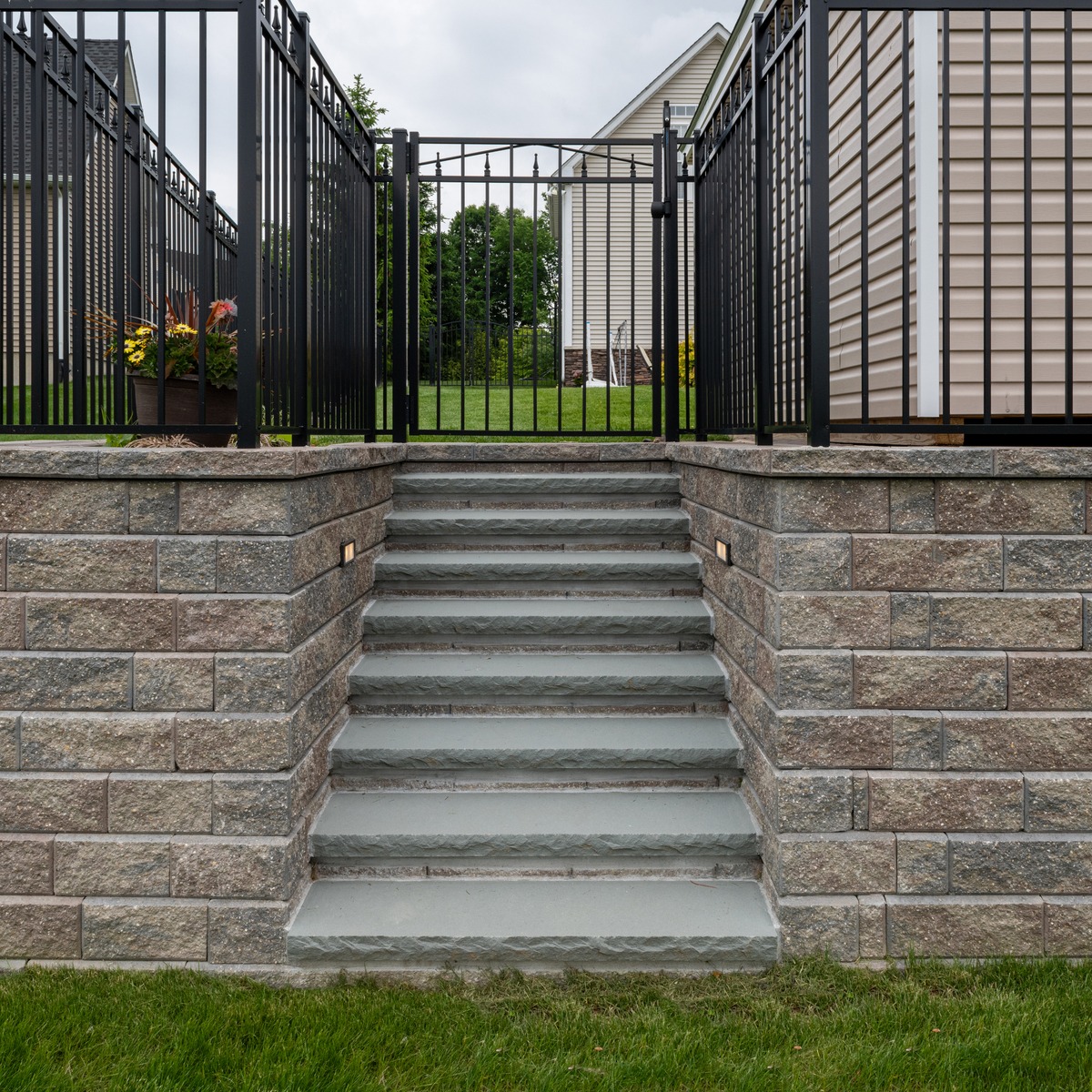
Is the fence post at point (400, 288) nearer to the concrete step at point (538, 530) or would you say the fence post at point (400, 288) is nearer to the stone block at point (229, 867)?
the concrete step at point (538, 530)

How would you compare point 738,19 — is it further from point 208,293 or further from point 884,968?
point 884,968

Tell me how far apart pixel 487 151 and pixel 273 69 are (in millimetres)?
2268

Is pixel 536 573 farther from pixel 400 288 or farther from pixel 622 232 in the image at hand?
pixel 622 232

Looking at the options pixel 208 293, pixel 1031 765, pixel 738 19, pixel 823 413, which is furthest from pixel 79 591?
pixel 738 19

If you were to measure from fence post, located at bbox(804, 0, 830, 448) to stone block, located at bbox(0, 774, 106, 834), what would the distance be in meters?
2.43

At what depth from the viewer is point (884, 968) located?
9.00ft

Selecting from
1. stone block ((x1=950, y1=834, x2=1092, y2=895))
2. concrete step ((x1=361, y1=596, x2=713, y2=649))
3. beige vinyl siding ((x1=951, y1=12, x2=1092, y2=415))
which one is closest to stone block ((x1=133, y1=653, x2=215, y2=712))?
concrete step ((x1=361, y1=596, x2=713, y2=649))

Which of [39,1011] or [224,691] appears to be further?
[224,691]

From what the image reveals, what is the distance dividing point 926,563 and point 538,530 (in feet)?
6.50

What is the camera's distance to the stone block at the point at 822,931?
276cm

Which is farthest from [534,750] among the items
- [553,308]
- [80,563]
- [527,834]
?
[553,308]

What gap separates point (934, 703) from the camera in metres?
2.78

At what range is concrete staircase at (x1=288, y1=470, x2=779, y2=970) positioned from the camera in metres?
2.78

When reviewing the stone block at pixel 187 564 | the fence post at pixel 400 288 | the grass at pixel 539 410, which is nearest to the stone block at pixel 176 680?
the stone block at pixel 187 564
